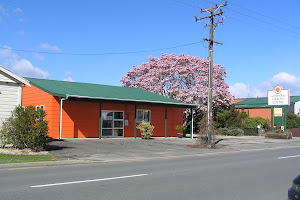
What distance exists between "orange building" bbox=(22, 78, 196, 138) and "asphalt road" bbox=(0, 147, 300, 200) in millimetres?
12173

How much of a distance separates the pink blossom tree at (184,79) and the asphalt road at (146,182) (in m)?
24.9

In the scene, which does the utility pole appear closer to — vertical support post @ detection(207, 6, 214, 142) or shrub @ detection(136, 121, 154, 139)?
vertical support post @ detection(207, 6, 214, 142)

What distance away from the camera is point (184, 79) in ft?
126

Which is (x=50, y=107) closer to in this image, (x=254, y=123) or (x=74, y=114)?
(x=74, y=114)

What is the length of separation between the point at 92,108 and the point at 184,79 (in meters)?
15.7

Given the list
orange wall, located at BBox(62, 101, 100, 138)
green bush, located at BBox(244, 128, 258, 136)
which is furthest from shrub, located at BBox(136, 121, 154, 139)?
green bush, located at BBox(244, 128, 258, 136)

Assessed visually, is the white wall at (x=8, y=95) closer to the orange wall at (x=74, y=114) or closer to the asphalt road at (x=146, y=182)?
the orange wall at (x=74, y=114)

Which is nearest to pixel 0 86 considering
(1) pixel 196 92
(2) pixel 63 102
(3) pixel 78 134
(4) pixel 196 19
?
(2) pixel 63 102

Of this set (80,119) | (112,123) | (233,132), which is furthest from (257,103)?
(80,119)

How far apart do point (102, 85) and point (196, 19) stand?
1084 centimetres

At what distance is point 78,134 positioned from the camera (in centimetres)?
2462

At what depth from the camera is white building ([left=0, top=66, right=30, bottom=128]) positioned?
683 inches

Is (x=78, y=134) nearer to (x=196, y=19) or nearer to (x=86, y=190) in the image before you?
(x=196, y=19)

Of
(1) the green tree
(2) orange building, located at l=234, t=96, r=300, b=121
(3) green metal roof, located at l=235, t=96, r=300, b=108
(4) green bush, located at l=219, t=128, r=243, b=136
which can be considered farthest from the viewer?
(3) green metal roof, located at l=235, t=96, r=300, b=108
